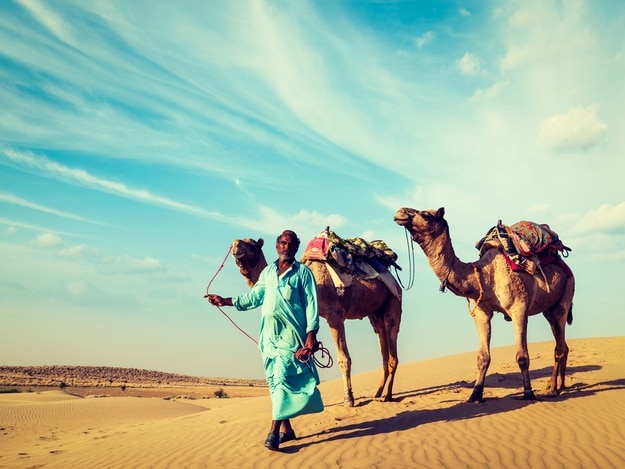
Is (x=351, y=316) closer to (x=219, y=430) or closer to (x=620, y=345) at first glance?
(x=219, y=430)

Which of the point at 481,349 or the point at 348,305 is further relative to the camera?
the point at 348,305

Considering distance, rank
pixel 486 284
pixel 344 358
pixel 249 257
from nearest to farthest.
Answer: pixel 344 358
pixel 486 284
pixel 249 257

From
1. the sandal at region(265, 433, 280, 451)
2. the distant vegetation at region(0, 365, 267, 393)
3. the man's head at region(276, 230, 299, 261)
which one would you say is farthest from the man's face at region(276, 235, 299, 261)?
the distant vegetation at region(0, 365, 267, 393)

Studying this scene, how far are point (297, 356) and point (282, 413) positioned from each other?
0.72 metres

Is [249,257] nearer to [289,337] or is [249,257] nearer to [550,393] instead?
[289,337]

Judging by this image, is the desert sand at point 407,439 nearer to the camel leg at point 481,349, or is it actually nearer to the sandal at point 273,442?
the sandal at point 273,442

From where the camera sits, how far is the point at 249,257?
963 cm

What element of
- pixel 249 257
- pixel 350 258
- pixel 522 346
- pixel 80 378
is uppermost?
pixel 249 257

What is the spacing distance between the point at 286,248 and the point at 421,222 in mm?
3258

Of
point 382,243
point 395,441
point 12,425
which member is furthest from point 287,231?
point 12,425

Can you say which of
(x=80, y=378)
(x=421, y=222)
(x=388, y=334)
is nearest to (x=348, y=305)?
(x=388, y=334)

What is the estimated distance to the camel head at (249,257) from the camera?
9.51 metres

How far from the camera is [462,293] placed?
9.15 meters

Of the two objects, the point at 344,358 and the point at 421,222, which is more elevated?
the point at 421,222
